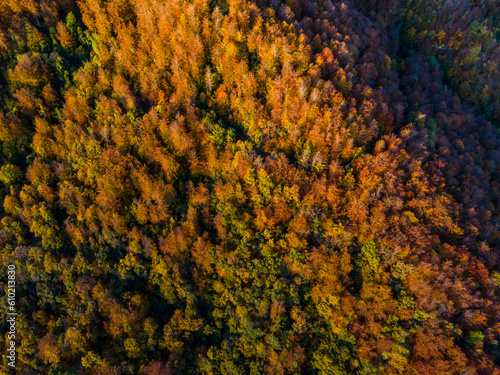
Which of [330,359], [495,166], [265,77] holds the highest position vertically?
[495,166]

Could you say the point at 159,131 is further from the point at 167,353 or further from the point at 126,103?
the point at 167,353

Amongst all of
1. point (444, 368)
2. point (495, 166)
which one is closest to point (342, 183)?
point (444, 368)

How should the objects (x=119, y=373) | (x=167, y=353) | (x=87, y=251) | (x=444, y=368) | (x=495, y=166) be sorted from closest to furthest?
(x=444, y=368) < (x=119, y=373) < (x=167, y=353) < (x=87, y=251) < (x=495, y=166)

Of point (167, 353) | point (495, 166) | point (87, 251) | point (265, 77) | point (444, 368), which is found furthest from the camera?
point (495, 166)

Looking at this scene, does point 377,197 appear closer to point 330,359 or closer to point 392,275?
point 392,275

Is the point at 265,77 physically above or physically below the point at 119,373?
above

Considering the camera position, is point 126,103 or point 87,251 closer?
point 87,251
